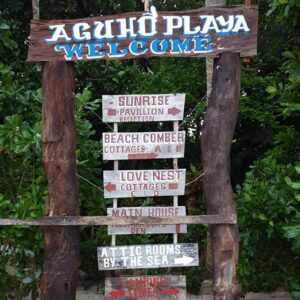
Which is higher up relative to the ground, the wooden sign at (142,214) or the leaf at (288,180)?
the leaf at (288,180)

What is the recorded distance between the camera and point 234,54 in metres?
4.71

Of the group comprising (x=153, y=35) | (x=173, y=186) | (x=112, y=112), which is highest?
(x=153, y=35)

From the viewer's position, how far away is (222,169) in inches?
187

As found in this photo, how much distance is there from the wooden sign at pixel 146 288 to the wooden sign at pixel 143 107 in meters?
1.40

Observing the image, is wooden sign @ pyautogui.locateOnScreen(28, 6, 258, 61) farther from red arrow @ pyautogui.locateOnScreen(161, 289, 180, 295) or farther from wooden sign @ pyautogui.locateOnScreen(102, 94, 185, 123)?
red arrow @ pyautogui.locateOnScreen(161, 289, 180, 295)

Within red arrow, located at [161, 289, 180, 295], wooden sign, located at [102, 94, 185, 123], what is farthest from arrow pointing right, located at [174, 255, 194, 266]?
wooden sign, located at [102, 94, 185, 123]

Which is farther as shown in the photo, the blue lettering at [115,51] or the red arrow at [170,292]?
the red arrow at [170,292]

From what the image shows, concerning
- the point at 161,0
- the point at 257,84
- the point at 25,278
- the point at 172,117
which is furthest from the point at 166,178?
the point at 161,0

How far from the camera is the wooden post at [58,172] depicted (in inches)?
186

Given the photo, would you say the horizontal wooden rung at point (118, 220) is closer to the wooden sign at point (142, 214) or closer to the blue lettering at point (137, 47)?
the wooden sign at point (142, 214)

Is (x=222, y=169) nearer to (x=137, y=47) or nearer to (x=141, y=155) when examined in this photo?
(x=141, y=155)

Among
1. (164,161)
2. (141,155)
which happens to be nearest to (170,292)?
(141,155)

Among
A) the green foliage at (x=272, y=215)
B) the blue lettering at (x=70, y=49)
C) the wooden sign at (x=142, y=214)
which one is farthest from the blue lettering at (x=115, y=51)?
the green foliage at (x=272, y=215)

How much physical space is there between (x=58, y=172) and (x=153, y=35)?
1.42 metres
